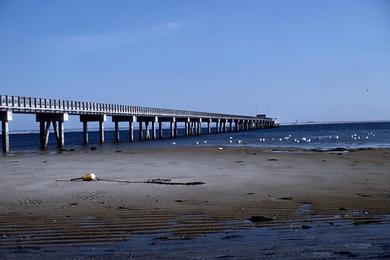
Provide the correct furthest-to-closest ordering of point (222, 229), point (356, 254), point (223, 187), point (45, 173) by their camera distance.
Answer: point (45, 173) → point (223, 187) → point (222, 229) → point (356, 254)

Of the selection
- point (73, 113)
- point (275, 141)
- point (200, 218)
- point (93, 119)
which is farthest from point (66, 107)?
point (200, 218)

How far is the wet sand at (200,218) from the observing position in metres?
6.35

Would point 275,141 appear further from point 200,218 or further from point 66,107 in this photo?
point 200,218

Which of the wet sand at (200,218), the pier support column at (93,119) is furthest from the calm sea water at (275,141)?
the wet sand at (200,218)

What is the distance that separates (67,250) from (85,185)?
724 cm

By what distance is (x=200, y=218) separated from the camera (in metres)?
8.45

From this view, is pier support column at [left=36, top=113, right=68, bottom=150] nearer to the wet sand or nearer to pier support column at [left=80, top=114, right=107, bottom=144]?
pier support column at [left=80, top=114, right=107, bottom=144]

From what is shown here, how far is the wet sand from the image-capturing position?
6.35 meters

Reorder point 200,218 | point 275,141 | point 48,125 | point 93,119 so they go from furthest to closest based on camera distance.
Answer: point 93,119
point 275,141
point 48,125
point 200,218

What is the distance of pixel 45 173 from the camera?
17.4m

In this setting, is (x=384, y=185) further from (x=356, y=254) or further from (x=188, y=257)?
(x=188, y=257)

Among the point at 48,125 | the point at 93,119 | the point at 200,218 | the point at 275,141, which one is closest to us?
the point at 200,218

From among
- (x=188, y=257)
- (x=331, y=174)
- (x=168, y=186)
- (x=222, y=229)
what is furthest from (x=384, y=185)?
(x=188, y=257)

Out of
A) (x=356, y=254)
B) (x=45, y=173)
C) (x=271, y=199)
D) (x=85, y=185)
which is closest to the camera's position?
(x=356, y=254)
